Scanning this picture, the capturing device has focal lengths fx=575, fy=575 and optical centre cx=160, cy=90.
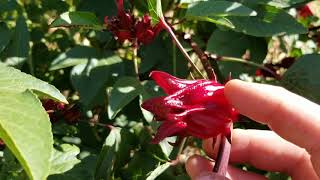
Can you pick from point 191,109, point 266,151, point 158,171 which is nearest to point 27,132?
point 191,109

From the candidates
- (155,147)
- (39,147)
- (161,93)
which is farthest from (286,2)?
(39,147)

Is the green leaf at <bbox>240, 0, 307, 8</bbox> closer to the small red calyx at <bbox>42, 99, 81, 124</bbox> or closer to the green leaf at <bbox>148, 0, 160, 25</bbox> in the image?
the green leaf at <bbox>148, 0, 160, 25</bbox>

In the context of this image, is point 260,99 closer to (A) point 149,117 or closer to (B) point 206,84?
(B) point 206,84

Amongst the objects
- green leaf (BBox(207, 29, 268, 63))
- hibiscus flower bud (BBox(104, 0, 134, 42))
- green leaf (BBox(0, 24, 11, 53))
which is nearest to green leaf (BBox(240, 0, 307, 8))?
green leaf (BBox(207, 29, 268, 63))

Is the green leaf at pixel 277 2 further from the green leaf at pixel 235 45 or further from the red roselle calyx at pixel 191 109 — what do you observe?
the red roselle calyx at pixel 191 109

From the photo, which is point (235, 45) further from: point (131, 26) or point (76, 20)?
point (76, 20)

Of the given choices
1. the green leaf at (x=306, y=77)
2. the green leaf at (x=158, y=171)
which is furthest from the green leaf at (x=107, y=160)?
the green leaf at (x=306, y=77)
